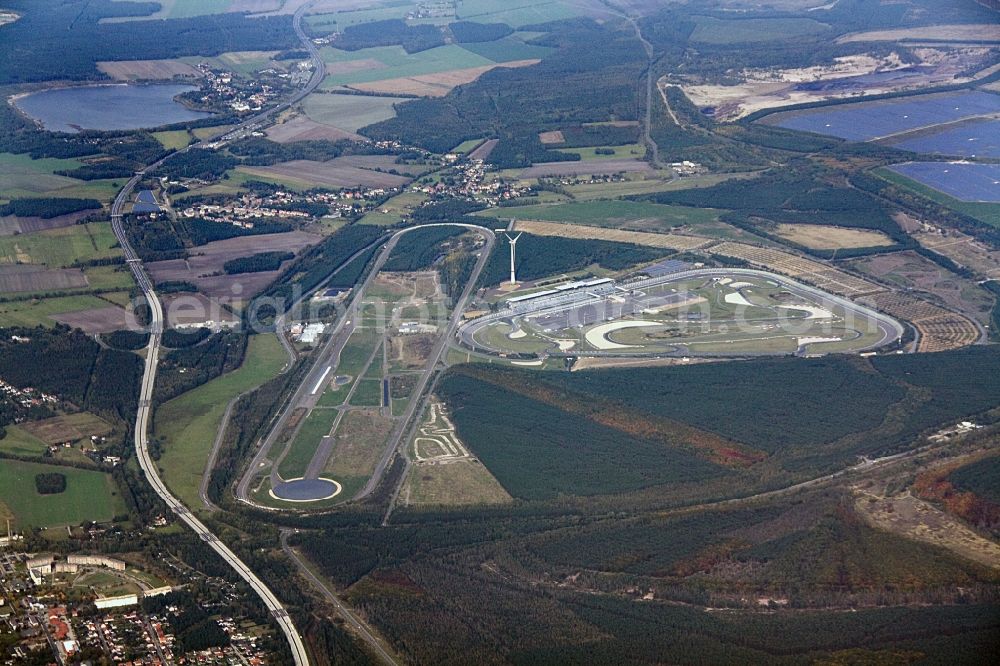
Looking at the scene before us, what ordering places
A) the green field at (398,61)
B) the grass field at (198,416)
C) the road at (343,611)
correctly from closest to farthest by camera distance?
the road at (343,611) → the grass field at (198,416) → the green field at (398,61)

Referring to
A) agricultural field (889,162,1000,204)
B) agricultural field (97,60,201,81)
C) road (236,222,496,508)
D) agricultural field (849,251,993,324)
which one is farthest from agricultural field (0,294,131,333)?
agricultural field (97,60,201,81)

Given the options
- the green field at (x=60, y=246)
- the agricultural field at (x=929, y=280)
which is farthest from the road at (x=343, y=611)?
the agricultural field at (x=929, y=280)

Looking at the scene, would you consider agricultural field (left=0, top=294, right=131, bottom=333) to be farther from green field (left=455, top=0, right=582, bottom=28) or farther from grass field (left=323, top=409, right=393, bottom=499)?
green field (left=455, top=0, right=582, bottom=28)

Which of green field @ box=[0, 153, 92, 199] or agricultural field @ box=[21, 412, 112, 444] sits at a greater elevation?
green field @ box=[0, 153, 92, 199]

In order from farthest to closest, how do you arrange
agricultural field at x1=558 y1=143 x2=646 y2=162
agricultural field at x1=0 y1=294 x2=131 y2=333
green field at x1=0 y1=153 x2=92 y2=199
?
agricultural field at x1=558 y1=143 x2=646 y2=162, green field at x1=0 y1=153 x2=92 y2=199, agricultural field at x1=0 y1=294 x2=131 y2=333

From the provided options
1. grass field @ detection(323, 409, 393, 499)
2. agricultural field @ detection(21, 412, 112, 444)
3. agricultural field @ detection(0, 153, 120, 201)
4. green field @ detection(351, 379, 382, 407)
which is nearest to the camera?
grass field @ detection(323, 409, 393, 499)

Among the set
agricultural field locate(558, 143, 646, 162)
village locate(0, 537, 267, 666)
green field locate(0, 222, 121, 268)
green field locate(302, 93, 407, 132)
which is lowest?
village locate(0, 537, 267, 666)

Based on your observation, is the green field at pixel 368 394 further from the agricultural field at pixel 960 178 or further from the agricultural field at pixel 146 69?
the agricultural field at pixel 146 69

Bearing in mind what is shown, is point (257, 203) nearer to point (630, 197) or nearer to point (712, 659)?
point (630, 197)
